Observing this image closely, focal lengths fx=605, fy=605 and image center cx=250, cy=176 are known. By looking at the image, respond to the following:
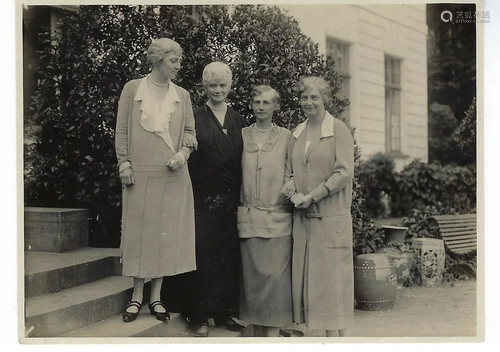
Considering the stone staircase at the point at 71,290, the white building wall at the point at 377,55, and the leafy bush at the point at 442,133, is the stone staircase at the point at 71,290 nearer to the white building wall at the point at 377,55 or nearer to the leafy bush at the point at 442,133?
the white building wall at the point at 377,55

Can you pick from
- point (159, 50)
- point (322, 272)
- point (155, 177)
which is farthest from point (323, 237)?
point (159, 50)

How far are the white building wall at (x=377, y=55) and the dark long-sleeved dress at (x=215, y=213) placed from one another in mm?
1225

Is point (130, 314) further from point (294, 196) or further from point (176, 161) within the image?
point (294, 196)

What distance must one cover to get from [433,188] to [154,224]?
2.90 m

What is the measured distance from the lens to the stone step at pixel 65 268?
450 cm

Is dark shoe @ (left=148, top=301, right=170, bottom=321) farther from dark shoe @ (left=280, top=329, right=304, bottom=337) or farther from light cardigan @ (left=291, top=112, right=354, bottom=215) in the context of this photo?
Answer: light cardigan @ (left=291, top=112, right=354, bottom=215)

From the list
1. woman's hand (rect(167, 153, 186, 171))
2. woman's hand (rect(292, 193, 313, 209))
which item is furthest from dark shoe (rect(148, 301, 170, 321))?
woman's hand (rect(292, 193, 313, 209))

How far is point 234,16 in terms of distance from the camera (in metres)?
5.04

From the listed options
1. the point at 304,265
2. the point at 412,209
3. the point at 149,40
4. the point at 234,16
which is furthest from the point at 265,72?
the point at 412,209

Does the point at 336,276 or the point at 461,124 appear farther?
the point at 461,124

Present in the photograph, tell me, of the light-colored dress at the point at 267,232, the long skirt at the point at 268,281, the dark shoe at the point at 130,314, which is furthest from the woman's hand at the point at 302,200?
the dark shoe at the point at 130,314

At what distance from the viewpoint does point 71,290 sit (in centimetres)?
455
